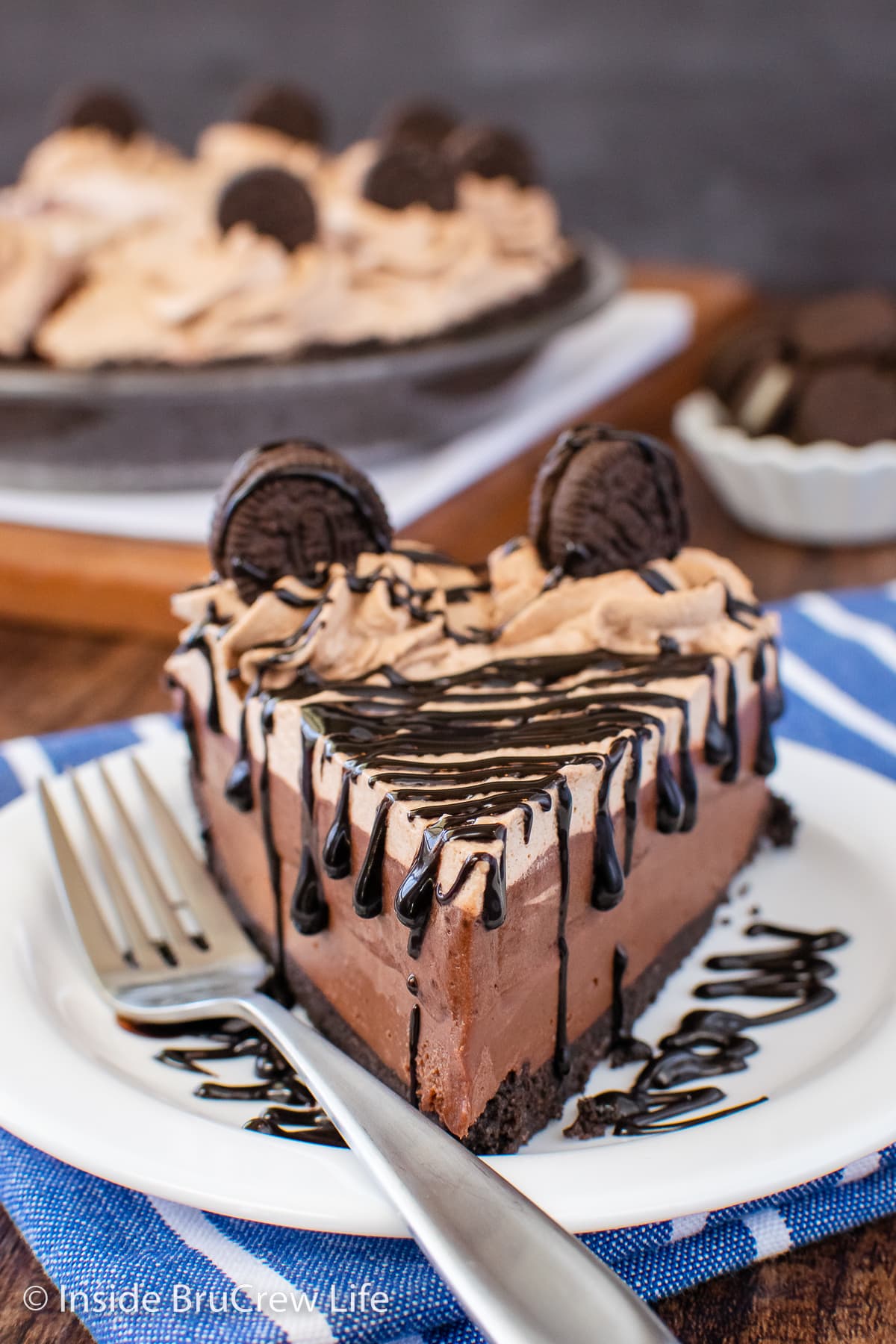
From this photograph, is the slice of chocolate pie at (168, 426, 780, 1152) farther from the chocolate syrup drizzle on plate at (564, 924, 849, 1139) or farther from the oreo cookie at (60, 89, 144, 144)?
the oreo cookie at (60, 89, 144, 144)

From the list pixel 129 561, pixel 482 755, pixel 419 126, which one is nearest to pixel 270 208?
pixel 129 561

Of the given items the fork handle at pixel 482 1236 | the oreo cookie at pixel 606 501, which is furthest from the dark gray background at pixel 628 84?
the fork handle at pixel 482 1236

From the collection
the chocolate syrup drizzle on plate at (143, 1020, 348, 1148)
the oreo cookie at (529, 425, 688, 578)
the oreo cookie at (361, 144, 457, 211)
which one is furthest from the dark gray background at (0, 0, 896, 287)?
the chocolate syrup drizzle on plate at (143, 1020, 348, 1148)

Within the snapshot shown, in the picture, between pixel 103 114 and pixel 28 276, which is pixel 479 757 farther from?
pixel 103 114

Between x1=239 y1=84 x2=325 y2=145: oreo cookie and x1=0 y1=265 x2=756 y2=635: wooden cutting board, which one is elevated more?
x1=239 y1=84 x2=325 y2=145: oreo cookie

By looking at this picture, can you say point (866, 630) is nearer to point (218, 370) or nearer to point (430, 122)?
point (218, 370)

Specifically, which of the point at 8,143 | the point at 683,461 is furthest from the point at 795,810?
the point at 8,143

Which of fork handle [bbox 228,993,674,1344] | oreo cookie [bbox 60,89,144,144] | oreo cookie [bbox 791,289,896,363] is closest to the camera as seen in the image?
fork handle [bbox 228,993,674,1344]
